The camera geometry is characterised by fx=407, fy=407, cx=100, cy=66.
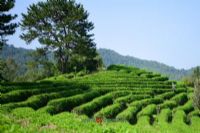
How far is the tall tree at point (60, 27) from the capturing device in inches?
3221

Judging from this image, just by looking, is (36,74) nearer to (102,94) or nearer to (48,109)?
(102,94)

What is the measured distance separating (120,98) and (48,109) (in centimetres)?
1581

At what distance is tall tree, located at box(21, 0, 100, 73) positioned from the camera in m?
81.8

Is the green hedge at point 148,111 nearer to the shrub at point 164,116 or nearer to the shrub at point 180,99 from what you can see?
the shrub at point 164,116

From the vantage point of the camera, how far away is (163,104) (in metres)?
56.7

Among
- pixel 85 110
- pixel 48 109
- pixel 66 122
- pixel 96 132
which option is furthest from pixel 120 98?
pixel 96 132

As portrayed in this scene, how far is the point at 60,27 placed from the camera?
82.1 meters

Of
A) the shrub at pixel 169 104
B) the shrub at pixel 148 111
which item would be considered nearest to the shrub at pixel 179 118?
the shrub at pixel 169 104

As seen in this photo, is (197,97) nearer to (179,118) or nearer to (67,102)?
(179,118)

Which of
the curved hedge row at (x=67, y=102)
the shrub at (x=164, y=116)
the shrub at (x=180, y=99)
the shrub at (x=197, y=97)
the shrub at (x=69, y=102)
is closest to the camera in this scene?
the curved hedge row at (x=67, y=102)

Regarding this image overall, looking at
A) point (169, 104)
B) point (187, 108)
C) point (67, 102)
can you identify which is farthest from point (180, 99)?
point (67, 102)

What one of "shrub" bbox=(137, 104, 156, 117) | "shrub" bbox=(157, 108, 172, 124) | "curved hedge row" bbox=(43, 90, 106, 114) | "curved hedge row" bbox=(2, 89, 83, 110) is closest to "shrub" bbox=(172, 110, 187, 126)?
"shrub" bbox=(157, 108, 172, 124)

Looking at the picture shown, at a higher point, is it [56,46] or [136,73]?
[56,46]

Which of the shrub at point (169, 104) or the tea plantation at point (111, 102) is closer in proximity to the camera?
A: the tea plantation at point (111, 102)
